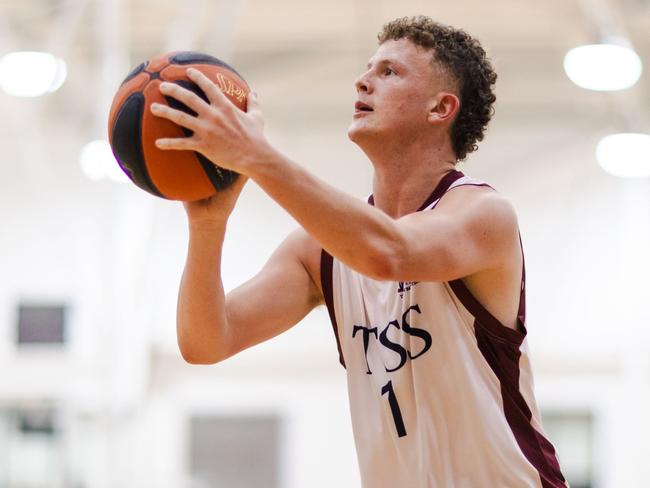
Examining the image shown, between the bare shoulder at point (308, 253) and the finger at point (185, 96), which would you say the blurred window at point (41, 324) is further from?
the finger at point (185, 96)

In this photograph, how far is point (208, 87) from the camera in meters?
2.89

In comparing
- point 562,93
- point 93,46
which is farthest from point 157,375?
point 562,93

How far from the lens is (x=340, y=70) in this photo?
55.9 feet

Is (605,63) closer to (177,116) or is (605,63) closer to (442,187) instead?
(442,187)

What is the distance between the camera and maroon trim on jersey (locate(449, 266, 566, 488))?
3357 millimetres

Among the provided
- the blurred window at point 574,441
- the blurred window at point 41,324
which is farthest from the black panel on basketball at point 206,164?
the blurred window at point 41,324

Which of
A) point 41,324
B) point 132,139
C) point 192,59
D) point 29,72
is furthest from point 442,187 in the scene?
point 41,324

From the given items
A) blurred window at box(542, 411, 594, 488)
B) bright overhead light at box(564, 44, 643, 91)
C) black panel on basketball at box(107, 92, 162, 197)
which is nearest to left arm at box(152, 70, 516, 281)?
→ black panel on basketball at box(107, 92, 162, 197)

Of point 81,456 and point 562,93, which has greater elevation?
point 562,93

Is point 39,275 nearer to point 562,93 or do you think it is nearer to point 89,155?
point 89,155

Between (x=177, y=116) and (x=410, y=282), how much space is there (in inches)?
38.6

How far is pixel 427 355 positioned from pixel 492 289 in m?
0.27

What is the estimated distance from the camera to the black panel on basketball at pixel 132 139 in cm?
309

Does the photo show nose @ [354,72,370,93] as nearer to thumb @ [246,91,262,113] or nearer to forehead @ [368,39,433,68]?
forehead @ [368,39,433,68]
